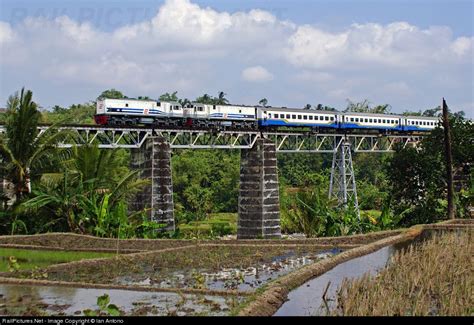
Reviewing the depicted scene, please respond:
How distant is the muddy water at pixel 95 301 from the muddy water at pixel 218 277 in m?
1.08

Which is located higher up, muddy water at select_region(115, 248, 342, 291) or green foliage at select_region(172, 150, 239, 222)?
green foliage at select_region(172, 150, 239, 222)

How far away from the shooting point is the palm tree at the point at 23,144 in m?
23.0

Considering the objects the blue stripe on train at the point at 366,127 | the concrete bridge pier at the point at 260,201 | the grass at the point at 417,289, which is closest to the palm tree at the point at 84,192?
the grass at the point at 417,289

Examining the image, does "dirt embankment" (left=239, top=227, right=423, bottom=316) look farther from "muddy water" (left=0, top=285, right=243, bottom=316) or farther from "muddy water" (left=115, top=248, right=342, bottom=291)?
"muddy water" (left=115, top=248, right=342, bottom=291)

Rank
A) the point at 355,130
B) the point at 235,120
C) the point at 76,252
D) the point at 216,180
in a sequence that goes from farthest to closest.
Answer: the point at 216,180 → the point at 355,130 → the point at 235,120 → the point at 76,252

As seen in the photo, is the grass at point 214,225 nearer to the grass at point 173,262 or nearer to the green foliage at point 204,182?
the green foliage at point 204,182

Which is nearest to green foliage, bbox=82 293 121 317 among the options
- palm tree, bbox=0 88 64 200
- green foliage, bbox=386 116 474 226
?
palm tree, bbox=0 88 64 200

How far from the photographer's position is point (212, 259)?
17.7 meters

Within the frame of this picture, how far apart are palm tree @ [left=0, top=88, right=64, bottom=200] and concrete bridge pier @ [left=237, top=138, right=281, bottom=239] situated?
15714 millimetres

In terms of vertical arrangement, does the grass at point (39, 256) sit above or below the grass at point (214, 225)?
below

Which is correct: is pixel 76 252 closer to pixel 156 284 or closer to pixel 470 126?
pixel 156 284

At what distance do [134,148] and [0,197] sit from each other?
11.9m

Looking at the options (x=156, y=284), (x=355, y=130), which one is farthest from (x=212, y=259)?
(x=355, y=130)

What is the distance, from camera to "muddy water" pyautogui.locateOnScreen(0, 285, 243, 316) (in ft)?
35.2
